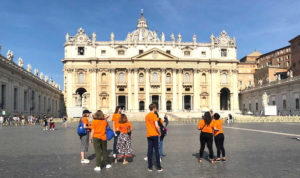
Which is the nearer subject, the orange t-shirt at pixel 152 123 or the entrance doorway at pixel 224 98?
the orange t-shirt at pixel 152 123

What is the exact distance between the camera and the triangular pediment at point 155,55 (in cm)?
6875

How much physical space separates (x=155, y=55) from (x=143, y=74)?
211 inches

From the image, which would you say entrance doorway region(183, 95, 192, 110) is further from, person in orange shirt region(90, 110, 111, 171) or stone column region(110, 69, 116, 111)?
person in orange shirt region(90, 110, 111, 171)

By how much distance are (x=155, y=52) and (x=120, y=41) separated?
345 inches

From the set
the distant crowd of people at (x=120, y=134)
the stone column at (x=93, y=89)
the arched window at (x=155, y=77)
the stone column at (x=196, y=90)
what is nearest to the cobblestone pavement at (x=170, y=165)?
the distant crowd of people at (x=120, y=134)

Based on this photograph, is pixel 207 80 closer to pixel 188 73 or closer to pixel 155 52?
pixel 188 73

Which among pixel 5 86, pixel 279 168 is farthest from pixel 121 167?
pixel 5 86

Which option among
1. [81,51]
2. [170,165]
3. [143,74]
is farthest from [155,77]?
[170,165]

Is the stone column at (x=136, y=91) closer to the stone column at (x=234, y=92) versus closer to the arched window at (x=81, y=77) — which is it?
the arched window at (x=81, y=77)

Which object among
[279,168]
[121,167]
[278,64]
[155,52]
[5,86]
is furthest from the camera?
[278,64]

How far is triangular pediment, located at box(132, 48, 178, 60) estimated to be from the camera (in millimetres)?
68750

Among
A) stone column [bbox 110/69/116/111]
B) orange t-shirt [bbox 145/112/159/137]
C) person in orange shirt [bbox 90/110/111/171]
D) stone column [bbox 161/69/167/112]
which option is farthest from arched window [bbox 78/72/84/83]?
orange t-shirt [bbox 145/112/159/137]

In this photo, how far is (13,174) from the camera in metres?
7.54

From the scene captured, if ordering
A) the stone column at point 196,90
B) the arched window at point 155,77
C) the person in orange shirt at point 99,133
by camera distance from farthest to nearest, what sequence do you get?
the stone column at point 196,90
the arched window at point 155,77
the person in orange shirt at point 99,133
